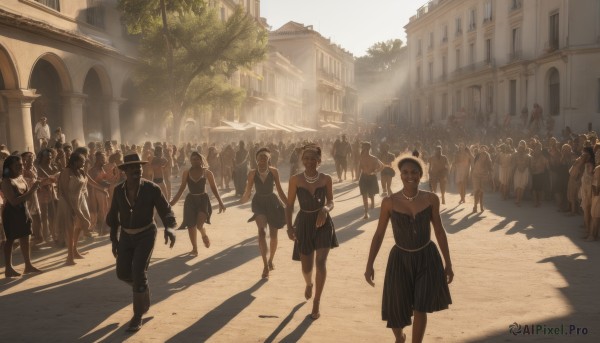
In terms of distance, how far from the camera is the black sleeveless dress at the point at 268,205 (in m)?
7.79

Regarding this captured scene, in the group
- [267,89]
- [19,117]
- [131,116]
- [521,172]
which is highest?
[267,89]

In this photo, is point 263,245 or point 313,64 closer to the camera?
point 263,245

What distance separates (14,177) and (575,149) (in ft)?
43.2

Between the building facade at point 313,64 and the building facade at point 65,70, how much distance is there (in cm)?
3774

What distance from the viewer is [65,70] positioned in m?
19.2

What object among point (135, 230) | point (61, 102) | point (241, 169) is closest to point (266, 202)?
point (135, 230)

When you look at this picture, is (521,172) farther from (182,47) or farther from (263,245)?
(182,47)

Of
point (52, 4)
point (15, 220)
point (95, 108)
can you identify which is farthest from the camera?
point (95, 108)

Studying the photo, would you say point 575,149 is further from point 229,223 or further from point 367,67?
point 367,67

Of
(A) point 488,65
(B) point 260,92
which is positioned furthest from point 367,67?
(A) point 488,65

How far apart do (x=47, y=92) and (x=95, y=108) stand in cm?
354

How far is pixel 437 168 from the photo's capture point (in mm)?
14664

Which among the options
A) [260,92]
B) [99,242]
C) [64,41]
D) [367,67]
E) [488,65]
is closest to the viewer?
[99,242]

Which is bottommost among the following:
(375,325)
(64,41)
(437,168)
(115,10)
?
(375,325)
